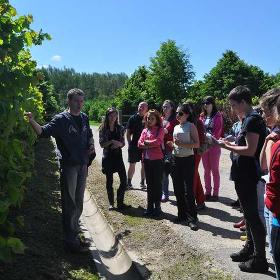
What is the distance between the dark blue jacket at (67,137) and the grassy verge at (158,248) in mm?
1577

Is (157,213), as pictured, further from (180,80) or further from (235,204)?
(180,80)

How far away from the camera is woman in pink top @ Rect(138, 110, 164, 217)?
7477 millimetres

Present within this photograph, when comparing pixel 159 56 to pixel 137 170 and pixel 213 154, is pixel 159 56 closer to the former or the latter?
pixel 137 170

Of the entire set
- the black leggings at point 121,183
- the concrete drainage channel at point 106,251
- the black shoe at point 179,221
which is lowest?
the concrete drainage channel at point 106,251

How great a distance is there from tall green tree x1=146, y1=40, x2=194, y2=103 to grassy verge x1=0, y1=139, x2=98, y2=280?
36.3 meters

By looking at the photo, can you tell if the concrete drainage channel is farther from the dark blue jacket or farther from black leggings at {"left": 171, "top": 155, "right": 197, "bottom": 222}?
the dark blue jacket

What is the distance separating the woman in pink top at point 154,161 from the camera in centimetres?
748

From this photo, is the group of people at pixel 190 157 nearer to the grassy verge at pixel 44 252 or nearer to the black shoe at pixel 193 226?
the black shoe at pixel 193 226

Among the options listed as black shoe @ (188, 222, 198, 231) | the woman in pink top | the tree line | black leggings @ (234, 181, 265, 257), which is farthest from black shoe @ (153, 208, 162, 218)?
the tree line

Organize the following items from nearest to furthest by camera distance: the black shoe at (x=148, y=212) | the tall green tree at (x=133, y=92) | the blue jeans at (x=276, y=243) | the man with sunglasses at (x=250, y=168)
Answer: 1. the blue jeans at (x=276, y=243)
2. the man with sunglasses at (x=250, y=168)
3. the black shoe at (x=148, y=212)
4. the tall green tree at (x=133, y=92)

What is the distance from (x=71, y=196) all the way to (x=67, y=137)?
2.63ft

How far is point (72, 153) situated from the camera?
5684 millimetres

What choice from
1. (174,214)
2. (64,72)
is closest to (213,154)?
(174,214)

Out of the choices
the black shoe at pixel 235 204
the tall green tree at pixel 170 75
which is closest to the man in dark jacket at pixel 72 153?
the black shoe at pixel 235 204
